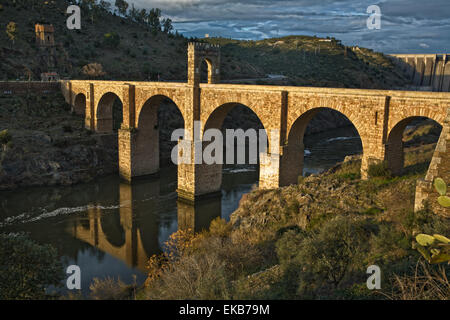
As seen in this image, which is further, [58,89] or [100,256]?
[58,89]

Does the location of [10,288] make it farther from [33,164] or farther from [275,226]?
[33,164]

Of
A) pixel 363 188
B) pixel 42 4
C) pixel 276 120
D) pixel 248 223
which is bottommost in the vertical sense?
pixel 248 223

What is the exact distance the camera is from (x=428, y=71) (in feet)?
242

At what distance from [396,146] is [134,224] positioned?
1434 cm

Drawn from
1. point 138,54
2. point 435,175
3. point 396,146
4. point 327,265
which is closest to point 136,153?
point 396,146

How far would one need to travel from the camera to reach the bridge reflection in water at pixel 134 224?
20.0 metres

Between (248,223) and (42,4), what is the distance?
6437cm

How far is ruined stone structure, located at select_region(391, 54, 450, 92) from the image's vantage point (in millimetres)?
69625

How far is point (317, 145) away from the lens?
40.8 m

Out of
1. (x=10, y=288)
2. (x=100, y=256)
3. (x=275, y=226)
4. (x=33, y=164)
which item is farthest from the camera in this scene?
(x=33, y=164)

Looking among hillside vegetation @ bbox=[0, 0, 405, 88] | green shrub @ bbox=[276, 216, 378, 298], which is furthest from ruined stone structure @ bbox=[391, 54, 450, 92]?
green shrub @ bbox=[276, 216, 378, 298]

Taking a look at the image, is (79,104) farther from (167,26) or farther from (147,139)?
(167,26)

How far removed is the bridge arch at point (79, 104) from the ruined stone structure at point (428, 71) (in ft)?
199

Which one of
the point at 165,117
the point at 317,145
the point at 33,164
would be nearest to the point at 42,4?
the point at 165,117
